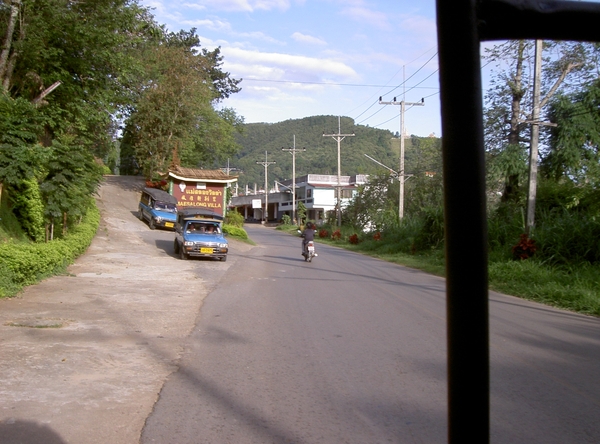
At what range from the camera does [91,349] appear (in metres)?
8.06

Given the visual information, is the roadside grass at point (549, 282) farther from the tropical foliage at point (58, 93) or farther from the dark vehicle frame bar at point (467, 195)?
the tropical foliage at point (58, 93)

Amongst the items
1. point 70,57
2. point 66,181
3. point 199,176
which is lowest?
point 66,181

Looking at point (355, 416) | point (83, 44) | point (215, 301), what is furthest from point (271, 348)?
point (83, 44)

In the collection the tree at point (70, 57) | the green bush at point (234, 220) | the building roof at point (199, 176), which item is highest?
the tree at point (70, 57)

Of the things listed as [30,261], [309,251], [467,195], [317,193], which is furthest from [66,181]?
[317,193]

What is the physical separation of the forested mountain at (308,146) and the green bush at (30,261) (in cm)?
8693

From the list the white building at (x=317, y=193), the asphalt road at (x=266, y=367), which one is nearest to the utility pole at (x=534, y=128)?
the asphalt road at (x=266, y=367)

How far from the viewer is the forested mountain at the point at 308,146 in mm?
109938

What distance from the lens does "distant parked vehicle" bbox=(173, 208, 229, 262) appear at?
23188 mm

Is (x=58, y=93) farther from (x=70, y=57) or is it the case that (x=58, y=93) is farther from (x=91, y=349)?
(x=91, y=349)

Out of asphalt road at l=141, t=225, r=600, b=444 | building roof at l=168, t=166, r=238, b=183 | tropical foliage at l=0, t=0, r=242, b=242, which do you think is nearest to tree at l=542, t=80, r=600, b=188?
asphalt road at l=141, t=225, r=600, b=444

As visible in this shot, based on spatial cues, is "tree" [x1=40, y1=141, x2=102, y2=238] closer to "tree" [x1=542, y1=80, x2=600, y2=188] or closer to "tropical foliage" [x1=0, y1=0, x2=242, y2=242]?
"tropical foliage" [x1=0, y1=0, x2=242, y2=242]

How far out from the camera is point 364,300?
1345 centimetres

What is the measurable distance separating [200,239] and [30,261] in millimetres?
A: 10576
